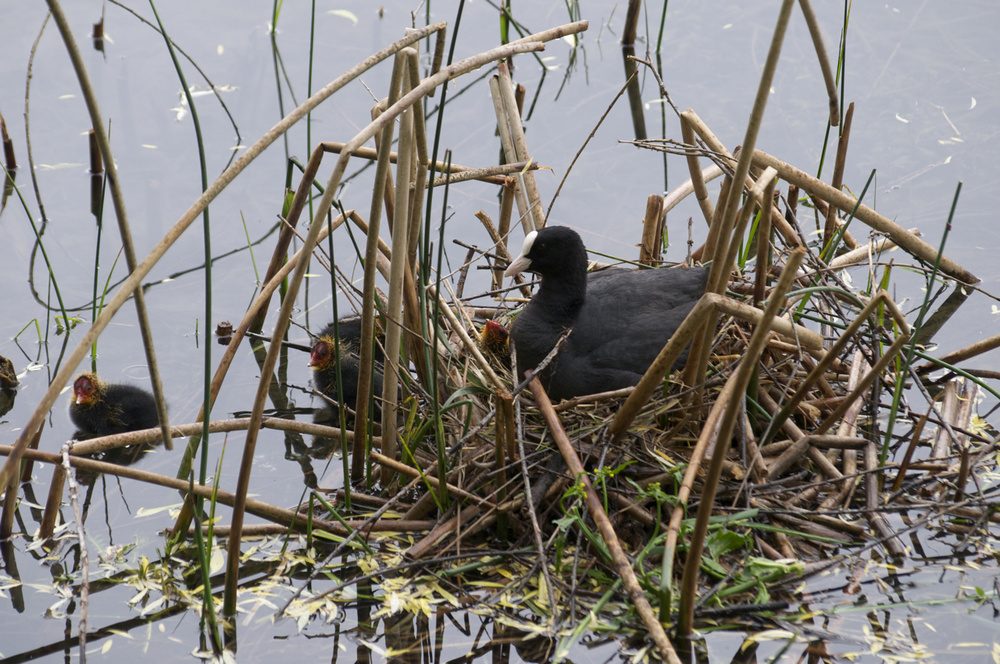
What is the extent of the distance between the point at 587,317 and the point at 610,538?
1095 millimetres

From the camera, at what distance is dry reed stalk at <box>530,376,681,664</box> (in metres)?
1.91

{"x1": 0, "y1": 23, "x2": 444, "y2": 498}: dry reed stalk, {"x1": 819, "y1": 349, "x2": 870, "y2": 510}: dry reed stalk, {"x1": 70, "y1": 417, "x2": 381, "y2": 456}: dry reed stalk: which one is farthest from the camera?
{"x1": 819, "y1": 349, "x2": 870, "y2": 510}: dry reed stalk

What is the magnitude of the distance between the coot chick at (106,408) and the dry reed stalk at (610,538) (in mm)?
1612

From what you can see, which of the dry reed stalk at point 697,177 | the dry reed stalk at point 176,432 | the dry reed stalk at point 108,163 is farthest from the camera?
the dry reed stalk at point 697,177

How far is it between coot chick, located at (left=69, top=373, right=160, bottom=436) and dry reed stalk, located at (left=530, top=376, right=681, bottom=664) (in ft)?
5.29

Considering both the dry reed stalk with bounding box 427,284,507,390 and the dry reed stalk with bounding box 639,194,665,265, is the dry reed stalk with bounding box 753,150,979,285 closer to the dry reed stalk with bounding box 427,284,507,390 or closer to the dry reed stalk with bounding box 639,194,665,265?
the dry reed stalk with bounding box 639,194,665,265

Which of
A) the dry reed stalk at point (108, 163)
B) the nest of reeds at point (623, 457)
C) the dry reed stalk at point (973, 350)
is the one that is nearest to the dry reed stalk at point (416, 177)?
the nest of reeds at point (623, 457)

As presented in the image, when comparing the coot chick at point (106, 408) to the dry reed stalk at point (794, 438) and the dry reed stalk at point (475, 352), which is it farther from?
the dry reed stalk at point (794, 438)

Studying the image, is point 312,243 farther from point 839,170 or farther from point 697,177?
point 839,170

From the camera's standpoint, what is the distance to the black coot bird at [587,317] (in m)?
2.98

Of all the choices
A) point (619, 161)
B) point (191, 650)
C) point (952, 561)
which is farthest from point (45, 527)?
point (619, 161)

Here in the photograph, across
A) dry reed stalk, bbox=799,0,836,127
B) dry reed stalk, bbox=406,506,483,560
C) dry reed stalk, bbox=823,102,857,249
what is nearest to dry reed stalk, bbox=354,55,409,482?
dry reed stalk, bbox=406,506,483,560

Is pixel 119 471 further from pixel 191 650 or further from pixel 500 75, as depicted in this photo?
pixel 500 75

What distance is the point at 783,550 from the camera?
2488 millimetres
